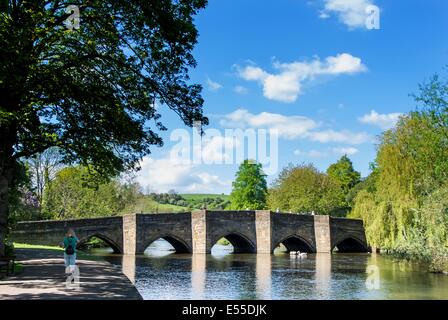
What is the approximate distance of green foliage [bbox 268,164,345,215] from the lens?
59500 millimetres

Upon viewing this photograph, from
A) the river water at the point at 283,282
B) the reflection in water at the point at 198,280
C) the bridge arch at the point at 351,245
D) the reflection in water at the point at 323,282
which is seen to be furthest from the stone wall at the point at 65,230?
the bridge arch at the point at 351,245

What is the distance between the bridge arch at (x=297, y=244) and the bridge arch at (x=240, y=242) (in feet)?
7.46

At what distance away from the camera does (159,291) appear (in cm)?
1884

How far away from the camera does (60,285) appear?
11938 mm

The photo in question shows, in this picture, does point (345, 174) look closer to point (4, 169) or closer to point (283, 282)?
point (283, 282)

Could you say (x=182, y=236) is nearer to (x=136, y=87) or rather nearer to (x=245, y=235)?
(x=245, y=235)

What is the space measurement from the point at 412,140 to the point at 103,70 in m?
21.5

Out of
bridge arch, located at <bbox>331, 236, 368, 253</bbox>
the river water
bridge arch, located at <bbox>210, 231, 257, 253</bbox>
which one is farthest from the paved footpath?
bridge arch, located at <bbox>331, 236, 368, 253</bbox>

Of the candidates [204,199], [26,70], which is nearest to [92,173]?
[26,70]

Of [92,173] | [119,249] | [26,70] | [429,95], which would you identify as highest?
[429,95]

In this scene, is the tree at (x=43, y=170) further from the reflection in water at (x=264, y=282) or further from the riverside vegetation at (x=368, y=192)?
the reflection in water at (x=264, y=282)

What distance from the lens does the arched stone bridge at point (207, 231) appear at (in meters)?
35.8

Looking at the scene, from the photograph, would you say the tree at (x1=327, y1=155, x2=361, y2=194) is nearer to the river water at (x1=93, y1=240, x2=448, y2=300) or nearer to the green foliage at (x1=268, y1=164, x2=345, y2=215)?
the green foliage at (x1=268, y1=164, x2=345, y2=215)
